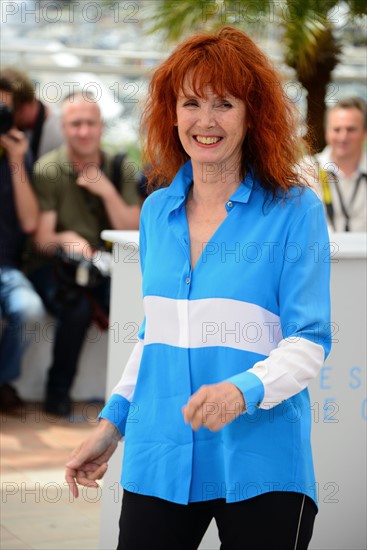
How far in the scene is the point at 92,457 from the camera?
2.19m

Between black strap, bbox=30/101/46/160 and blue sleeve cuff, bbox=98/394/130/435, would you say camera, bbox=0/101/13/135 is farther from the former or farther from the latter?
blue sleeve cuff, bbox=98/394/130/435

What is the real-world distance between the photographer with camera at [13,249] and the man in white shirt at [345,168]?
5.61ft

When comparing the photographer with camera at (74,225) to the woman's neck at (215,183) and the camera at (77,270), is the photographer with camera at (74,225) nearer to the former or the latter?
the camera at (77,270)

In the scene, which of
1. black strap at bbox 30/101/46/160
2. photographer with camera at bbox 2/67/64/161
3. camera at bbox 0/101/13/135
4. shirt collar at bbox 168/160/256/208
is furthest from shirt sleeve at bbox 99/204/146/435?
black strap at bbox 30/101/46/160

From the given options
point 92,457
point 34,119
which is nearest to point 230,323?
point 92,457

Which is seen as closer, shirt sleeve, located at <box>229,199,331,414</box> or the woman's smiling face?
shirt sleeve, located at <box>229,199,331,414</box>

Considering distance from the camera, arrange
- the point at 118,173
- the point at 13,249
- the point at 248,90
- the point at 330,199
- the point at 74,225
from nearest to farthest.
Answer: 1. the point at 248,90
2. the point at 330,199
3. the point at 13,249
4. the point at 74,225
5. the point at 118,173

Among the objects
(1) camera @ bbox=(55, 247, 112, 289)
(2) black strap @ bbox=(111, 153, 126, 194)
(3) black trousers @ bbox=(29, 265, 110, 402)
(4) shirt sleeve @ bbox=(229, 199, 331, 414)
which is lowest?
(3) black trousers @ bbox=(29, 265, 110, 402)

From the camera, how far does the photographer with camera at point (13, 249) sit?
19.0ft

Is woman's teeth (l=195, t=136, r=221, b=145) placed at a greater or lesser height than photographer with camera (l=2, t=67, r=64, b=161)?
greater

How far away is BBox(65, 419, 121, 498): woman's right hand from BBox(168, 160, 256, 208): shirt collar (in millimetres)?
512

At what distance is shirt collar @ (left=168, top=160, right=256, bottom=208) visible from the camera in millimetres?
2098

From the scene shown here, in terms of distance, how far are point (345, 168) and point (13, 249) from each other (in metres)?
2.01

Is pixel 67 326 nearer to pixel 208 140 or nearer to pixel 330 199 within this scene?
pixel 330 199
